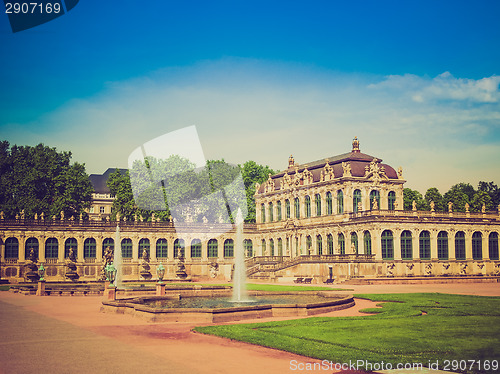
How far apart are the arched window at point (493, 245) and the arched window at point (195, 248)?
1458 inches

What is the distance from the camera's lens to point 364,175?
68.8 meters

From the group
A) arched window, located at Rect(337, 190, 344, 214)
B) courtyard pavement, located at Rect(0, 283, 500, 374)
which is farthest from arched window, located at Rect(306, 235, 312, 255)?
courtyard pavement, located at Rect(0, 283, 500, 374)

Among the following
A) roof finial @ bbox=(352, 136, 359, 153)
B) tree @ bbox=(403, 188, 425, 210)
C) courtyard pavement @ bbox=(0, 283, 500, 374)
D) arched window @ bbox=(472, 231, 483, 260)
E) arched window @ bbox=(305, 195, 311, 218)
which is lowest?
courtyard pavement @ bbox=(0, 283, 500, 374)

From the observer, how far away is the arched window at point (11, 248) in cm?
6619

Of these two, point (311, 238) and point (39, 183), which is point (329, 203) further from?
point (39, 183)

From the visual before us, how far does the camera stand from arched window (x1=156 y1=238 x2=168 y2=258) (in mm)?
74688

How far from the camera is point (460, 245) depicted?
63656 millimetres

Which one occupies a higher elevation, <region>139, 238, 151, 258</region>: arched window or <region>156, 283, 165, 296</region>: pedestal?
<region>139, 238, 151, 258</region>: arched window

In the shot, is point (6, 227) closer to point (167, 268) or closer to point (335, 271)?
point (167, 268)

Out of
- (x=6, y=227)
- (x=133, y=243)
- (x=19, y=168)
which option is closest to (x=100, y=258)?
(x=133, y=243)

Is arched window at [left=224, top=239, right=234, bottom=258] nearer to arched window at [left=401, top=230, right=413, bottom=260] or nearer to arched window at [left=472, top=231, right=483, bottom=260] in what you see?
arched window at [left=401, top=230, right=413, bottom=260]

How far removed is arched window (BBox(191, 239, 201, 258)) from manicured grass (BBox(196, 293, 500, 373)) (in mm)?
52251

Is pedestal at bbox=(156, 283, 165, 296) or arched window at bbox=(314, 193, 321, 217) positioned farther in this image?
arched window at bbox=(314, 193, 321, 217)

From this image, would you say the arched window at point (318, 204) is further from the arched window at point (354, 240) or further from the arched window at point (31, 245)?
the arched window at point (31, 245)
